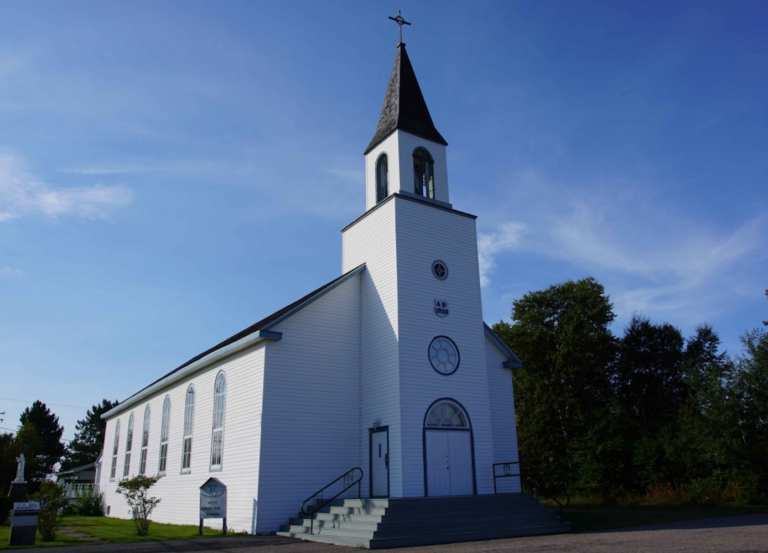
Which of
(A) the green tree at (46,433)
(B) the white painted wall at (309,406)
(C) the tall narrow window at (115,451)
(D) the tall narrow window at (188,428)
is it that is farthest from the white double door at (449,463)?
(A) the green tree at (46,433)

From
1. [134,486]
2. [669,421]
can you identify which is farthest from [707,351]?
[134,486]

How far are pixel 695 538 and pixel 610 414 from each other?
20675mm

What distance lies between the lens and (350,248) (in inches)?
851

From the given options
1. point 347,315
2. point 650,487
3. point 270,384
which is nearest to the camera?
point 270,384

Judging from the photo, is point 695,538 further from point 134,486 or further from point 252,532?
point 134,486

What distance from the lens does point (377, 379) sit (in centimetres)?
1817

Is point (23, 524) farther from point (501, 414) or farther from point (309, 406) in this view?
point (501, 414)

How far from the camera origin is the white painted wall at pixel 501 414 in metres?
20.0

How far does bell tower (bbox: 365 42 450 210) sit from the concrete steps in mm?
10048

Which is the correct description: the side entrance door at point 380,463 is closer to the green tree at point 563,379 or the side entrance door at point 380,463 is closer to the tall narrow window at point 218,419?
the tall narrow window at point 218,419

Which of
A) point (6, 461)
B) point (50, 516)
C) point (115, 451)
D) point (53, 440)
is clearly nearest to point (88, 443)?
point (53, 440)

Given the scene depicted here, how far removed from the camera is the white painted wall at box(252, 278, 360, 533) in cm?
1634

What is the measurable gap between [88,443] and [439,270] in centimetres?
7845

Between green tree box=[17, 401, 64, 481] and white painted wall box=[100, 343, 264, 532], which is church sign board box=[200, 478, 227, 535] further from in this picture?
green tree box=[17, 401, 64, 481]
